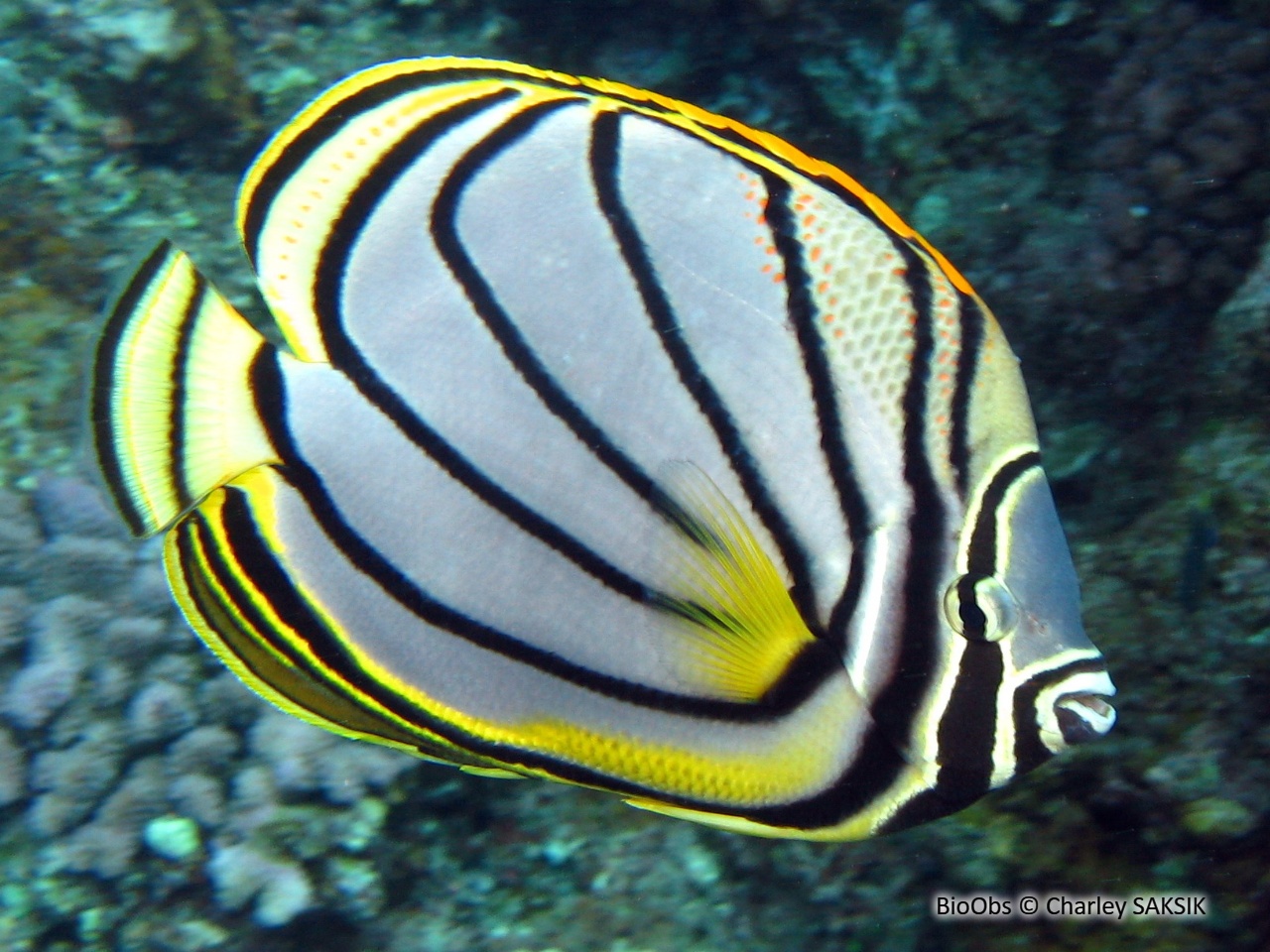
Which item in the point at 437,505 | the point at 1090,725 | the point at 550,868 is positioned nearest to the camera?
the point at 1090,725

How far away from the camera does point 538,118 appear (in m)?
1.30

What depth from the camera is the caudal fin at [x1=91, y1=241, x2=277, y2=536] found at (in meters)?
1.26

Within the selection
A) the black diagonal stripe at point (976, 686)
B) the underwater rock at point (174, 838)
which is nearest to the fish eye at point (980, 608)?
the black diagonal stripe at point (976, 686)

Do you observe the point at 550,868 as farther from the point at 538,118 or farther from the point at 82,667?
the point at 538,118

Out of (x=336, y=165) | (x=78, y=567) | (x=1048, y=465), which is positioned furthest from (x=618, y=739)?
(x=78, y=567)

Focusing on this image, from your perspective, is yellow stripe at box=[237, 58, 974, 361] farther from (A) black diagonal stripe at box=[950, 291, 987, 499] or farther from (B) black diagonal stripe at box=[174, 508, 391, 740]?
(B) black diagonal stripe at box=[174, 508, 391, 740]

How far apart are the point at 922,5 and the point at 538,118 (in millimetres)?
2730

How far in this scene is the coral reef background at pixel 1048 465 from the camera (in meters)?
Answer: 2.30

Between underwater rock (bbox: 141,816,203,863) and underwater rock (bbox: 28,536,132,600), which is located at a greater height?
underwater rock (bbox: 28,536,132,600)

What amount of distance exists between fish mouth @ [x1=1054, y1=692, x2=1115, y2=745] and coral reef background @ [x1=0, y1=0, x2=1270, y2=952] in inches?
51.1

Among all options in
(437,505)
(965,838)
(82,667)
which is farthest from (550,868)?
(437,505)

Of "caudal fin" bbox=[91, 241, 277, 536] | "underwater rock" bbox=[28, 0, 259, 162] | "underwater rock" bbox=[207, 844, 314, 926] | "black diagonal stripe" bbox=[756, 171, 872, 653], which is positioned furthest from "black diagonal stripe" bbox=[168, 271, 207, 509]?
"underwater rock" bbox=[28, 0, 259, 162]

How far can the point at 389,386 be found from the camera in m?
1.25

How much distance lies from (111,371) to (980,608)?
1.16 m
